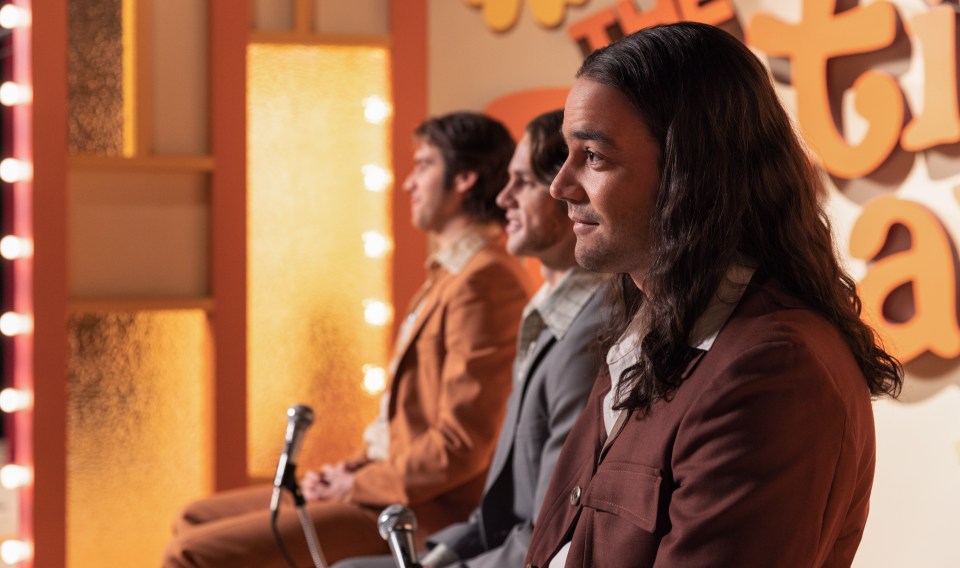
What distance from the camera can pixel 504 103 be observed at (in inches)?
132

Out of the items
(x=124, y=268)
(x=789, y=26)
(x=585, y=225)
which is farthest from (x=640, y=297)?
(x=124, y=268)

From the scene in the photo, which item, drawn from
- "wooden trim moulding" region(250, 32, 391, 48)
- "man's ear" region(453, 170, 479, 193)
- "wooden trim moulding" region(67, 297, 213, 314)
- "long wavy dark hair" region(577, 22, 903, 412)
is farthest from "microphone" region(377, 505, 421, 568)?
"wooden trim moulding" region(250, 32, 391, 48)

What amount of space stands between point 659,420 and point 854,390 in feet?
0.65

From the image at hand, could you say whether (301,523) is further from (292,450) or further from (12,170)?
(12,170)

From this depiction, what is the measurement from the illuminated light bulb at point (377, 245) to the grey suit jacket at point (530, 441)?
1.40 m

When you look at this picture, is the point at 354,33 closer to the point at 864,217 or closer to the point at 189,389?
the point at 189,389

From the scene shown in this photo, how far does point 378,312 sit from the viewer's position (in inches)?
137

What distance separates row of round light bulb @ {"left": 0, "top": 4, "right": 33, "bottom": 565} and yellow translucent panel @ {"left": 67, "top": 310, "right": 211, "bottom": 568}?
0.50 ft

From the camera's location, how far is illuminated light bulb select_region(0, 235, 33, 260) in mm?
3133

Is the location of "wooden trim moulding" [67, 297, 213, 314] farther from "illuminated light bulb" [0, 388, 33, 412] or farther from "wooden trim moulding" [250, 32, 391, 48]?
"wooden trim moulding" [250, 32, 391, 48]

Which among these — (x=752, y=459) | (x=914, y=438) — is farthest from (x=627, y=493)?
(x=914, y=438)

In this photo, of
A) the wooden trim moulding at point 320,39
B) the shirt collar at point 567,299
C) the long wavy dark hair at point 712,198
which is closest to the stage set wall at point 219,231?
the wooden trim moulding at point 320,39

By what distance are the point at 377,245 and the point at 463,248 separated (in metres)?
0.82

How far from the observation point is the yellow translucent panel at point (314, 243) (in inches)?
136
